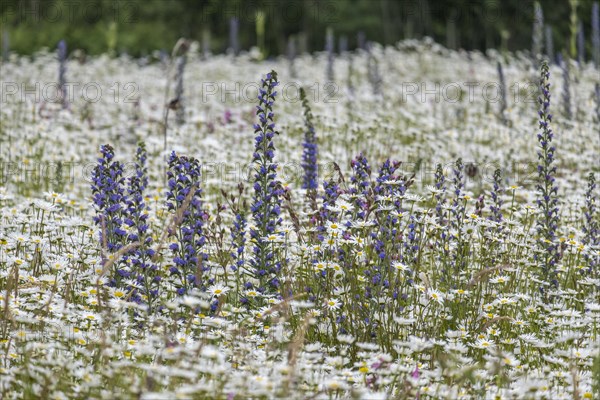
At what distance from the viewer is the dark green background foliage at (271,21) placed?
22.0m

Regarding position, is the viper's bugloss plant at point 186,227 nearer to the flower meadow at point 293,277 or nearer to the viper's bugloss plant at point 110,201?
the flower meadow at point 293,277

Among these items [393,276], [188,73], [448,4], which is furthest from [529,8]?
[393,276]

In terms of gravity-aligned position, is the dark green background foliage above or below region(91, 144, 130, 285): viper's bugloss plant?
above

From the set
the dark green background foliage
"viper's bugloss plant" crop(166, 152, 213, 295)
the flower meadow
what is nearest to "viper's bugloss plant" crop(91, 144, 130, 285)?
the flower meadow

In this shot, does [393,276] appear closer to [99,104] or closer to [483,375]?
[483,375]

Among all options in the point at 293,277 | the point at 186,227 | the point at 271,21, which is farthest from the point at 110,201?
the point at 271,21

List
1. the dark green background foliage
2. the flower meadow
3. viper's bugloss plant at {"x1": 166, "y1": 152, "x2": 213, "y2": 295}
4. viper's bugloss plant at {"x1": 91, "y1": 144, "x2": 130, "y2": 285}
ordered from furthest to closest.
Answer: the dark green background foliage
viper's bugloss plant at {"x1": 91, "y1": 144, "x2": 130, "y2": 285}
viper's bugloss plant at {"x1": 166, "y1": 152, "x2": 213, "y2": 295}
the flower meadow

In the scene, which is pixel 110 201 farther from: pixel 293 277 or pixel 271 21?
pixel 271 21

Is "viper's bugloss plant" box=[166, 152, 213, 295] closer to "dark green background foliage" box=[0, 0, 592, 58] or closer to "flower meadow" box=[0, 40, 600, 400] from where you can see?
"flower meadow" box=[0, 40, 600, 400]

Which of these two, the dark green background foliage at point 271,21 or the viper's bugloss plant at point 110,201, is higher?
the dark green background foliage at point 271,21

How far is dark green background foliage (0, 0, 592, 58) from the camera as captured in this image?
72.1 feet

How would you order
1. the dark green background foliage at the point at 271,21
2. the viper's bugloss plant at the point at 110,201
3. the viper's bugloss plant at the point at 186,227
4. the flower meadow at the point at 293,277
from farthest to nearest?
the dark green background foliage at the point at 271,21 → the viper's bugloss plant at the point at 110,201 → the viper's bugloss plant at the point at 186,227 → the flower meadow at the point at 293,277

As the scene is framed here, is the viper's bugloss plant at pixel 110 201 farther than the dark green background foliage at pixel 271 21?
No

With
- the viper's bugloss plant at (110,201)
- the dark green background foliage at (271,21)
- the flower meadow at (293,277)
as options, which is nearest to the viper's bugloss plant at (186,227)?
the flower meadow at (293,277)
